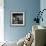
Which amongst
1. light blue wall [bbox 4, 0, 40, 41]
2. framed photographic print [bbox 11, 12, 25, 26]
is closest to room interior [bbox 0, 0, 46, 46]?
light blue wall [bbox 4, 0, 40, 41]

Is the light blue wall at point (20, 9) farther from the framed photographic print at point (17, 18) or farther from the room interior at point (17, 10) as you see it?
the framed photographic print at point (17, 18)

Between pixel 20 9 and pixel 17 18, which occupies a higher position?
pixel 20 9

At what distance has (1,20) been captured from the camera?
17.4 ft

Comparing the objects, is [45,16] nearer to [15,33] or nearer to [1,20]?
[15,33]

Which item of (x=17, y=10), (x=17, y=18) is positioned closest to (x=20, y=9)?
(x=17, y=10)

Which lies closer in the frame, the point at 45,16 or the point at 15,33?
the point at 45,16

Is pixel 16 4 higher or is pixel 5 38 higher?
pixel 16 4

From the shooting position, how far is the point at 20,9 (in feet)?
17.1

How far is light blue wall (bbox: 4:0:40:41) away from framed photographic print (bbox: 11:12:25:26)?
0.14 m

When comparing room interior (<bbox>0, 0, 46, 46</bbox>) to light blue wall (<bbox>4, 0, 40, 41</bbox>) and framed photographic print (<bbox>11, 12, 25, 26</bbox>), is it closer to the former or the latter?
light blue wall (<bbox>4, 0, 40, 41</bbox>)

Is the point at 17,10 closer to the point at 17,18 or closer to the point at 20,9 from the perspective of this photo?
the point at 20,9

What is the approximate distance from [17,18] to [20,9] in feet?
1.25

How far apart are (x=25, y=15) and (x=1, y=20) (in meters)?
1.00

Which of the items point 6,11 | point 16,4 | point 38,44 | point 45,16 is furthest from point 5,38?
point 38,44
